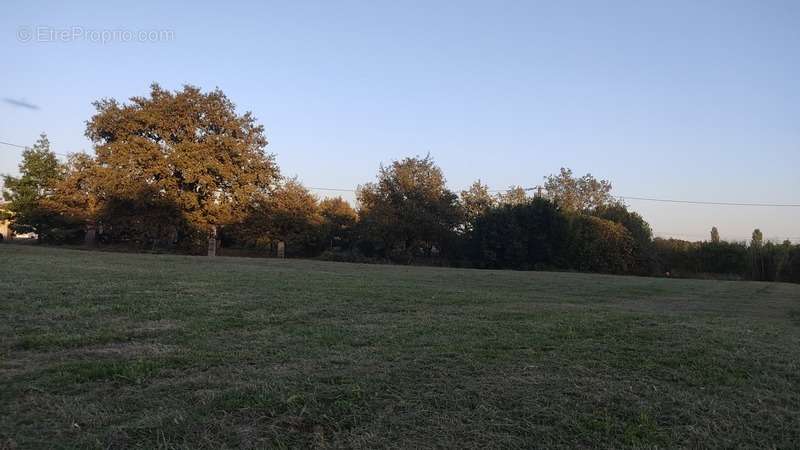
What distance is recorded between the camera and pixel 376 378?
3.76 metres

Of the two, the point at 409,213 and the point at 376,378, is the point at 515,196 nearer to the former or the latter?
the point at 409,213

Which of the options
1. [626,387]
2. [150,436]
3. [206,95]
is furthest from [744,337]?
[206,95]

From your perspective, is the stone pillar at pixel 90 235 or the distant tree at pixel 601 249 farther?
the stone pillar at pixel 90 235

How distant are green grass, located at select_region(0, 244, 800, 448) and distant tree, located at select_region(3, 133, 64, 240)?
34274 mm

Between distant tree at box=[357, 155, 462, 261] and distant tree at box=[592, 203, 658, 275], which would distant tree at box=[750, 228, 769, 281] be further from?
distant tree at box=[357, 155, 462, 261]

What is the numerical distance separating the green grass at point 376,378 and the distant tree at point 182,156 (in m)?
23.4

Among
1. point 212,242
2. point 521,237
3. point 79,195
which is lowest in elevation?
point 212,242

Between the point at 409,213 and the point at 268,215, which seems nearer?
the point at 268,215

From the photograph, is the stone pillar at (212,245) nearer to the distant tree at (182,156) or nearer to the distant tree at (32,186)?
the distant tree at (182,156)

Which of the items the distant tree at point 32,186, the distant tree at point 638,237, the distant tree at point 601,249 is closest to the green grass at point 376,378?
the distant tree at point 601,249

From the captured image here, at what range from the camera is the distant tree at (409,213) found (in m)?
34.1

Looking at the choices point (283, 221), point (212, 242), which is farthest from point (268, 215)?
point (212, 242)

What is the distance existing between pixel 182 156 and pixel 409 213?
12872mm

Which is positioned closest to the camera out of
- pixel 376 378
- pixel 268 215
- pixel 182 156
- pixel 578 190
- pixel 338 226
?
pixel 376 378
